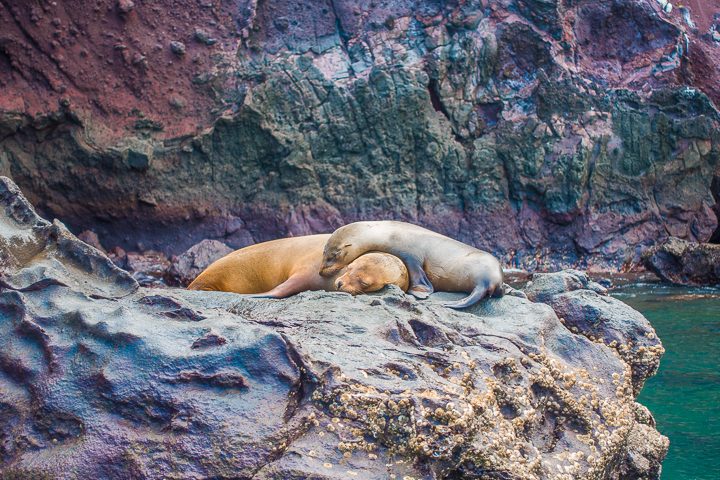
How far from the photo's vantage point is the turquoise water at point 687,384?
16.9ft

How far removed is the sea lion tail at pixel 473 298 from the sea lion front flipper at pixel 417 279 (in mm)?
239

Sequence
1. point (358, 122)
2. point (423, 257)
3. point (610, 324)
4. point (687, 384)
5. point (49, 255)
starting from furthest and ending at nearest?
point (358, 122) < point (687, 384) < point (423, 257) < point (610, 324) < point (49, 255)

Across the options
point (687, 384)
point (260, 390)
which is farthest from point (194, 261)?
point (260, 390)

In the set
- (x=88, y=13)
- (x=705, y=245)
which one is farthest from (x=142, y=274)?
(x=705, y=245)

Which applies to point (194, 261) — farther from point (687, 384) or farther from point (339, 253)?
point (339, 253)

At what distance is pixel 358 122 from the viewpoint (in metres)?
14.3

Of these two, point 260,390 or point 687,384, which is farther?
point 687,384

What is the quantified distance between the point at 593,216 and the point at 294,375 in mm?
13005

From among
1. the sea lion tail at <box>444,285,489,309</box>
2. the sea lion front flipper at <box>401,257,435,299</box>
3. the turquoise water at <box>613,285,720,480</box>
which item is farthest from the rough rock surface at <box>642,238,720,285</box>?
the sea lion tail at <box>444,285,489,309</box>

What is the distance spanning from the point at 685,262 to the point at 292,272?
369 inches

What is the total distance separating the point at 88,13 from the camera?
1342cm

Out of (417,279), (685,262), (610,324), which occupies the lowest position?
(685,262)

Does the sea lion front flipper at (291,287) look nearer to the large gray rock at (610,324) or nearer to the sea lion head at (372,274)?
the sea lion head at (372,274)

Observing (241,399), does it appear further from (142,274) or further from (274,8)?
(274,8)
